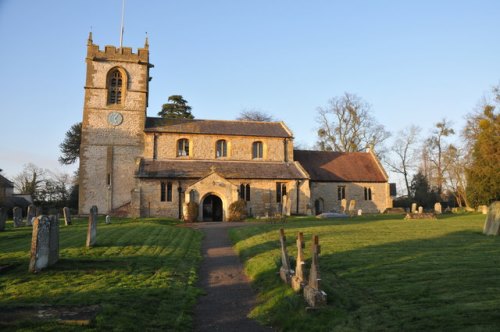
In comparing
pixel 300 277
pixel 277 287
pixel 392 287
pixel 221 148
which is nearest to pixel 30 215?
pixel 221 148

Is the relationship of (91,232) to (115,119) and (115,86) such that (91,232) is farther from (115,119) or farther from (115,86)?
(115,86)

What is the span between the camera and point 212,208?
109ft

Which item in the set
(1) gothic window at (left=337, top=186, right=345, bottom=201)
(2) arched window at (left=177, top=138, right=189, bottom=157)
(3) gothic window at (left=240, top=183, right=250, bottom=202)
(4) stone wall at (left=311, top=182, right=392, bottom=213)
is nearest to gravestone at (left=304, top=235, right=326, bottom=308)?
(3) gothic window at (left=240, top=183, right=250, bottom=202)

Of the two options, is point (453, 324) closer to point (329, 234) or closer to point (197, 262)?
point (197, 262)

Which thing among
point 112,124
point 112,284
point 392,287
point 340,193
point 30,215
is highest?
point 112,124

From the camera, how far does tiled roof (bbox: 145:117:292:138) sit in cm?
3550

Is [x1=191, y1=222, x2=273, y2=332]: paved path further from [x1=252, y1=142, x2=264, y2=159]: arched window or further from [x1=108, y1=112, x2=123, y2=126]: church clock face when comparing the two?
[x1=108, y1=112, x2=123, y2=126]: church clock face

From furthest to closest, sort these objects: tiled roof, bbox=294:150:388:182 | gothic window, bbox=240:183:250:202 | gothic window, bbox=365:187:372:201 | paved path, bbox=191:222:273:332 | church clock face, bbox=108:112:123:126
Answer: gothic window, bbox=365:187:372:201 < tiled roof, bbox=294:150:388:182 < church clock face, bbox=108:112:123:126 < gothic window, bbox=240:183:250:202 < paved path, bbox=191:222:273:332

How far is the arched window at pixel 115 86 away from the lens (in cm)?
3556

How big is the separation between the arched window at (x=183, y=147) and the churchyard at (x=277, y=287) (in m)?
20.2

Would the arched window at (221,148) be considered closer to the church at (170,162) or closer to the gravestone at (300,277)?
the church at (170,162)

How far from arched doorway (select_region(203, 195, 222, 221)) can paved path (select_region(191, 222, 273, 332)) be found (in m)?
17.0

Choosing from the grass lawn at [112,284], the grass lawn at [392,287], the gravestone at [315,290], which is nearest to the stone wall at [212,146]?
the grass lawn at [112,284]

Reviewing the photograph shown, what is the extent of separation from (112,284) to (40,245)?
2.82 meters
